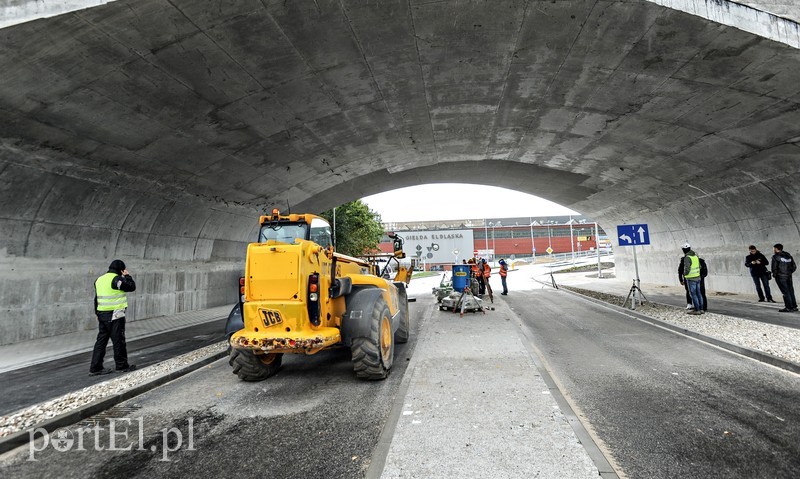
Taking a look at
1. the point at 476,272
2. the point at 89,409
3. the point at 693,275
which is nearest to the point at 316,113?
the point at 89,409

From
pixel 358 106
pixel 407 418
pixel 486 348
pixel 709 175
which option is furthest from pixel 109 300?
pixel 709 175

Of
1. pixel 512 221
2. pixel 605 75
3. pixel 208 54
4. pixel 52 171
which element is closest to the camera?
pixel 208 54

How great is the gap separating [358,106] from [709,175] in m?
12.1

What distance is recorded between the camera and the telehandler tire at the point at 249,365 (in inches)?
209

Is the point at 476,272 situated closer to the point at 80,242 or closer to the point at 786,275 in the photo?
the point at 786,275

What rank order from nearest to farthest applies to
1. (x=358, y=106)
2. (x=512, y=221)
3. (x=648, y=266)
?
(x=358, y=106)
(x=648, y=266)
(x=512, y=221)

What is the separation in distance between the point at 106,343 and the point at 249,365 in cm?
266

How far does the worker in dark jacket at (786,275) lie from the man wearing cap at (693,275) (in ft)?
7.31

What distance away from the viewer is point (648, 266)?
71.5ft

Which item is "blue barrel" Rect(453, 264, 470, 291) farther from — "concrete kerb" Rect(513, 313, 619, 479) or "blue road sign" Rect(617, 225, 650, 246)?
"concrete kerb" Rect(513, 313, 619, 479)

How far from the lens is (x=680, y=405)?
416 cm

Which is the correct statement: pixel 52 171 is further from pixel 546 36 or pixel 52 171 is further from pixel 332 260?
pixel 546 36

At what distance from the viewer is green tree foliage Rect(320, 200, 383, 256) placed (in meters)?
25.2

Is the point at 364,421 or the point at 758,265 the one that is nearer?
the point at 364,421
